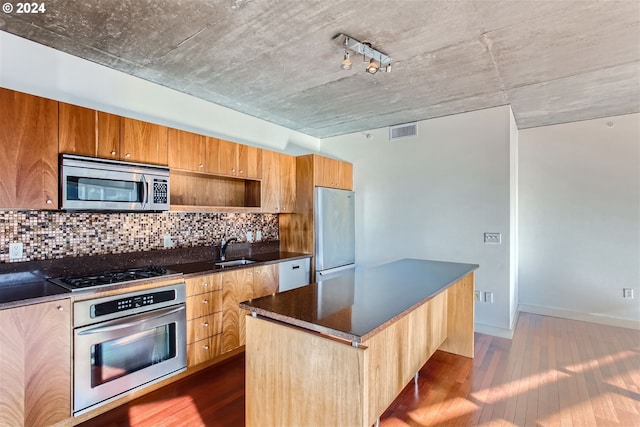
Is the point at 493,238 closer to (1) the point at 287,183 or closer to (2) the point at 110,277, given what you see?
(1) the point at 287,183

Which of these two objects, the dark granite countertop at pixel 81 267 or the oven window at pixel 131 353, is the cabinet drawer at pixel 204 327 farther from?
the dark granite countertop at pixel 81 267

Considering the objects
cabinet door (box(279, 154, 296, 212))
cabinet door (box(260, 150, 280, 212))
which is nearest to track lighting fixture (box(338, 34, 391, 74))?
cabinet door (box(260, 150, 280, 212))

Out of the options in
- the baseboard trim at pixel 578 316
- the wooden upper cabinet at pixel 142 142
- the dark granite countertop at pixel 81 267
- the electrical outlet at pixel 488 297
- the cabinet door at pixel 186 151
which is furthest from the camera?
the baseboard trim at pixel 578 316

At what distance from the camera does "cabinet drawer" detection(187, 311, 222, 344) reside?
2598 mm

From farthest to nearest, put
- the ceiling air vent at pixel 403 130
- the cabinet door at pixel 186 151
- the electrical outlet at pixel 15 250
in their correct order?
the ceiling air vent at pixel 403 130, the cabinet door at pixel 186 151, the electrical outlet at pixel 15 250

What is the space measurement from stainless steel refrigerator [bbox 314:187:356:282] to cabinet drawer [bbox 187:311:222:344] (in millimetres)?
1479

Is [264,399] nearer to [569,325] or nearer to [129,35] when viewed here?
[129,35]

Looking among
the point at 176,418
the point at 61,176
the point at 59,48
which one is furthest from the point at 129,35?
the point at 176,418

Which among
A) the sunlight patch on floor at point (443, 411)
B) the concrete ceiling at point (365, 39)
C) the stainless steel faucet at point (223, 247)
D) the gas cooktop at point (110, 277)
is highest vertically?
the concrete ceiling at point (365, 39)

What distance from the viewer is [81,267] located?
8.01 ft

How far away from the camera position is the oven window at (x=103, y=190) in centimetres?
218

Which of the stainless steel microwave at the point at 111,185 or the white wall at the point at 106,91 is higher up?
the white wall at the point at 106,91

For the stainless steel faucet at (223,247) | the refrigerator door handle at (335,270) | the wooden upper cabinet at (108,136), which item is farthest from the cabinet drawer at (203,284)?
the refrigerator door handle at (335,270)

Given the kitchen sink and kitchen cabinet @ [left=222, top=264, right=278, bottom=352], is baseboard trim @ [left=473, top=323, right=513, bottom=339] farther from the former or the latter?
the kitchen sink
